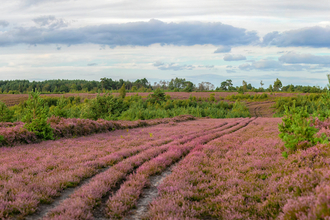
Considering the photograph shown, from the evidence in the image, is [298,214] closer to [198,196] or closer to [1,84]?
[198,196]

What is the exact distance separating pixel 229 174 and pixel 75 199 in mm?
5202

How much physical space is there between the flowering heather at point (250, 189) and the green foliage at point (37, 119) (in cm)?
1105

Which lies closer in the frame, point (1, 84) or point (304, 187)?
point (304, 187)

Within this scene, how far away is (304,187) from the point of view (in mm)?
5371

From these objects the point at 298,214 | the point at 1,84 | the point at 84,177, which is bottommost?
the point at 84,177

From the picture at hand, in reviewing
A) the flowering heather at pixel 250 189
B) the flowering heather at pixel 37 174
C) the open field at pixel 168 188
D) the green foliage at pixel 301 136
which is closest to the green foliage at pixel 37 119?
the flowering heather at pixel 37 174

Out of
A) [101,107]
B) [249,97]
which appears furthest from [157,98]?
[249,97]

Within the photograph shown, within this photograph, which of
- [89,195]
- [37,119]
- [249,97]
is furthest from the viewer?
[249,97]

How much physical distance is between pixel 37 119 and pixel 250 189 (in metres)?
14.6

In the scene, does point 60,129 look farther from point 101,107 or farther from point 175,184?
point 101,107

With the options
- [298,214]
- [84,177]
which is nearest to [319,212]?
[298,214]

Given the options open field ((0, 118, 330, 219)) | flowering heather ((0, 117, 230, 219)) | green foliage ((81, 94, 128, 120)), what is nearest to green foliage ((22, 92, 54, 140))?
flowering heather ((0, 117, 230, 219))

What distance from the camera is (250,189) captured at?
622 cm

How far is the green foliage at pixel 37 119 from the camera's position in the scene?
48.1 ft
